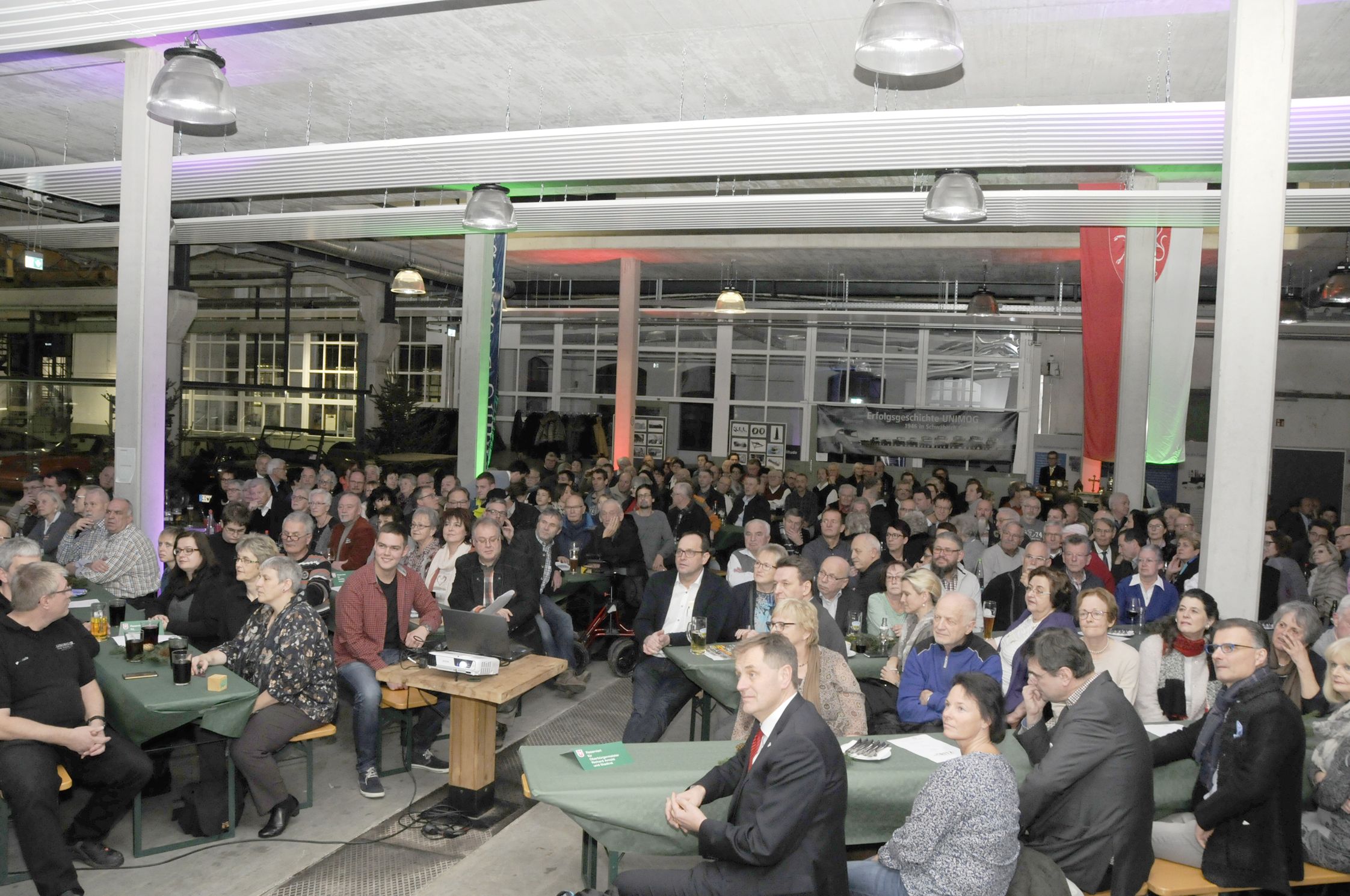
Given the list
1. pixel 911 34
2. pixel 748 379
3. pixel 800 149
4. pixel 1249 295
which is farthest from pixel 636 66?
pixel 748 379

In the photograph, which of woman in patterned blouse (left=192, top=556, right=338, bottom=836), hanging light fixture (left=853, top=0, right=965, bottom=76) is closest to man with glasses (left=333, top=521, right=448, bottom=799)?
woman in patterned blouse (left=192, top=556, right=338, bottom=836)

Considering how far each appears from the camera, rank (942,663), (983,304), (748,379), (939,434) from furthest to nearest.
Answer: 1. (748,379)
2. (939,434)
3. (983,304)
4. (942,663)

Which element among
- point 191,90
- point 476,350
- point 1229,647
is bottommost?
point 1229,647

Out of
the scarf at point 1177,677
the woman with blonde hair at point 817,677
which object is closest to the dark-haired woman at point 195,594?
the woman with blonde hair at point 817,677

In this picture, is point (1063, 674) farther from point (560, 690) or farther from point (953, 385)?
point (953, 385)

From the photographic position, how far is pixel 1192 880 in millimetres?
3564

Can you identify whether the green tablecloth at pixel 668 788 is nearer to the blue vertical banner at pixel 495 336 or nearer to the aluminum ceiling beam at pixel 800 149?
the aluminum ceiling beam at pixel 800 149

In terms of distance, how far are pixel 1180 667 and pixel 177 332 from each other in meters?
15.2

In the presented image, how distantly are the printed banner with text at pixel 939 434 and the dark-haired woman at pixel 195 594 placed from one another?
14584 mm

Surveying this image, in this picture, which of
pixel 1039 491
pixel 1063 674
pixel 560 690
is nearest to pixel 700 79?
pixel 560 690

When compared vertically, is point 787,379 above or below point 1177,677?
above

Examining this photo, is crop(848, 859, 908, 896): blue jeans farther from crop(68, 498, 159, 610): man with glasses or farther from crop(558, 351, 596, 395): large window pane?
crop(558, 351, 596, 395): large window pane

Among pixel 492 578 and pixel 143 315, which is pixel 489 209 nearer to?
pixel 143 315

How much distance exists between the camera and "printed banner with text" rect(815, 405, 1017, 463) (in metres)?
18.2
